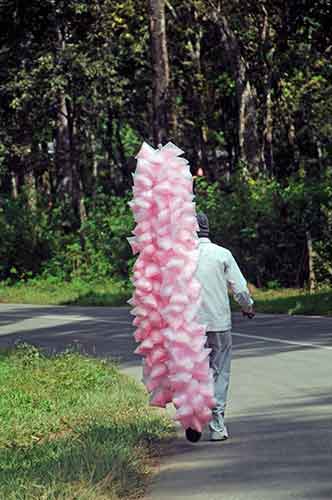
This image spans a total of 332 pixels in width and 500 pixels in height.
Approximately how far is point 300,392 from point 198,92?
42.5 metres

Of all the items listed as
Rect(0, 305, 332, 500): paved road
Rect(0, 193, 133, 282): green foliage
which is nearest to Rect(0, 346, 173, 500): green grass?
Rect(0, 305, 332, 500): paved road

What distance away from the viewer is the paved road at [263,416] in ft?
29.7

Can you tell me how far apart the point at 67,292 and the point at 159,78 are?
6.16 m

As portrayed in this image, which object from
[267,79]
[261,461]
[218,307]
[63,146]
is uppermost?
[267,79]

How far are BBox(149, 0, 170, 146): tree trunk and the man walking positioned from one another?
1014 inches

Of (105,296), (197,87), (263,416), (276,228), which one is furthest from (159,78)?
(263,416)

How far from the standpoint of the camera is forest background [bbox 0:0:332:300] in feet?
111

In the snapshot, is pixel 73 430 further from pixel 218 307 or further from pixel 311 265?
pixel 311 265

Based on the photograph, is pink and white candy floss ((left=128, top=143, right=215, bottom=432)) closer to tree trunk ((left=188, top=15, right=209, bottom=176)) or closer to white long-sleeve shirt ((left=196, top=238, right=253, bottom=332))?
white long-sleeve shirt ((left=196, top=238, right=253, bottom=332))

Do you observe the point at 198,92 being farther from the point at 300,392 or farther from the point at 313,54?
the point at 300,392

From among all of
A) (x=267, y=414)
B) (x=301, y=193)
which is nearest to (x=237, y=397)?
(x=267, y=414)

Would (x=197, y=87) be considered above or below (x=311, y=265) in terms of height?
above

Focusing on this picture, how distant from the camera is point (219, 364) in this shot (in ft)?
37.1

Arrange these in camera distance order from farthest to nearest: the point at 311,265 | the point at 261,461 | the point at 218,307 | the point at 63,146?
1. the point at 63,146
2. the point at 311,265
3. the point at 218,307
4. the point at 261,461
